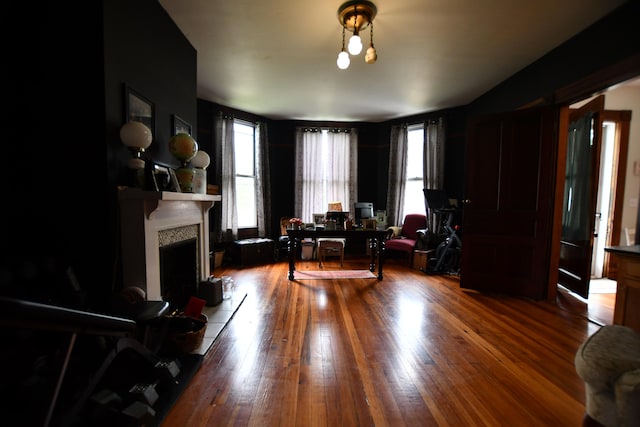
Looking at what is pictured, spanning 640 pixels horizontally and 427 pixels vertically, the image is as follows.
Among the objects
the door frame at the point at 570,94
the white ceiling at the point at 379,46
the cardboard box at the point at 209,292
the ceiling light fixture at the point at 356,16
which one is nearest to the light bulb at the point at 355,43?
the ceiling light fixture at the point at 356,16

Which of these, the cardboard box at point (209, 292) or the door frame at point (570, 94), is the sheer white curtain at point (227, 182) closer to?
the cardboard box at point (209, 292)

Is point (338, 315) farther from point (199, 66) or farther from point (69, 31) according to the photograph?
point (199, 66)

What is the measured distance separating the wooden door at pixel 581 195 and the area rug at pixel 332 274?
8.11ft

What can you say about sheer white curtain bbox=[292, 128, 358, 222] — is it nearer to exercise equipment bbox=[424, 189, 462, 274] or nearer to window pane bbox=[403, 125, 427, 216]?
window pane bbox=[403, 125, 427, 216]

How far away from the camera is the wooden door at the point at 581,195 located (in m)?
3.04

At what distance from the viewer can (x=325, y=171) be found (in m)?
5.80

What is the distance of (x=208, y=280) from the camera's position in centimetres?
291

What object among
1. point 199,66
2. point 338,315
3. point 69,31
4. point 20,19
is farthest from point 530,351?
point 199,66

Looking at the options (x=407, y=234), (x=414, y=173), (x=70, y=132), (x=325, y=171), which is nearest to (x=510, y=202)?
(x=407, y=234)

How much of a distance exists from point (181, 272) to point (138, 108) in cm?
162

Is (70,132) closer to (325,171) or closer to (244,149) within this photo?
(244,149)

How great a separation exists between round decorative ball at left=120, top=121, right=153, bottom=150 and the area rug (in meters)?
2.76

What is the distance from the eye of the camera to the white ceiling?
2365 millimetres

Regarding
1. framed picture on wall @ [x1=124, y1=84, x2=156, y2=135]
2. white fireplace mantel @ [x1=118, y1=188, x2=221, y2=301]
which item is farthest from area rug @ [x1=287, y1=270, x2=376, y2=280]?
framed picture on wall @ [x1=124, y1=84, x2=156, y2=135]
